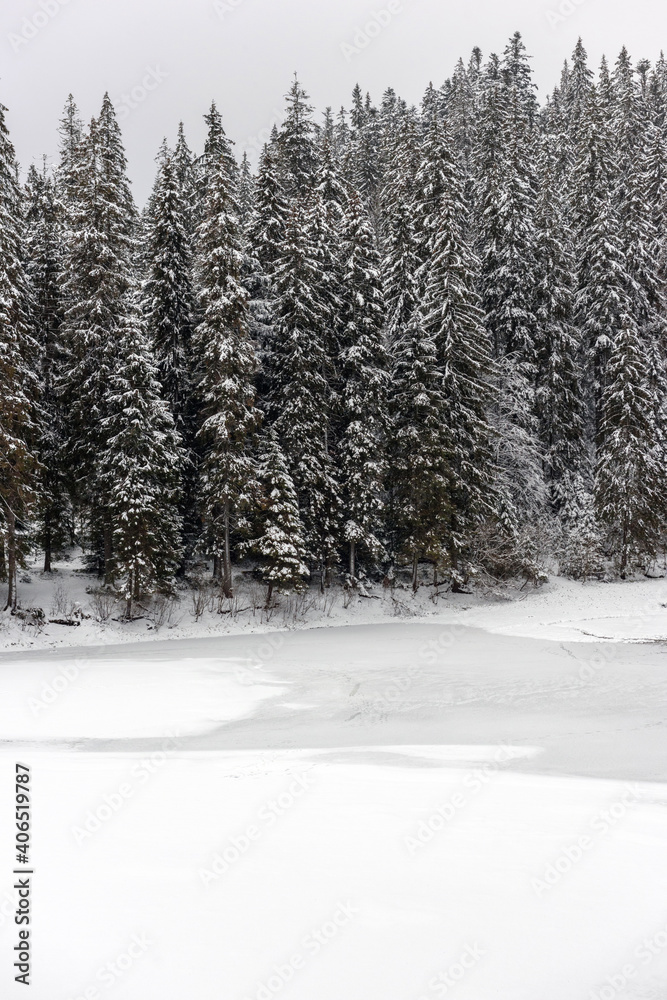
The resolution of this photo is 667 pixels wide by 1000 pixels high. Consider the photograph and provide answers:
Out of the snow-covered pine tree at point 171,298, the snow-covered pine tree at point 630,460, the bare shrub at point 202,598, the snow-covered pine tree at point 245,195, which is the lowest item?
the bare shrub at point 202,598

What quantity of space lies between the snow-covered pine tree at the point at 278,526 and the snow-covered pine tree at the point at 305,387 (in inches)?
34.5

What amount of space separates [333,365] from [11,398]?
12.7 meters

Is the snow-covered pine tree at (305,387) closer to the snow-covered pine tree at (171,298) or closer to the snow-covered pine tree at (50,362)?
the snow-covered pine tree at (171,298)

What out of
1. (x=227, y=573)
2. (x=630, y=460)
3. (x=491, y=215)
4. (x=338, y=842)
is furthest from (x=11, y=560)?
(x=630, y=460)

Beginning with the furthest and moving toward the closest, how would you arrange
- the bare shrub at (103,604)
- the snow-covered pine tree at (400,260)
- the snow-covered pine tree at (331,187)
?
the snow-covered pine tree at (331,187), the snow-covered pine tree at (400,260), the bare shrub at (103,604)

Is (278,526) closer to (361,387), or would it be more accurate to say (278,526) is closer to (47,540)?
(361,387)

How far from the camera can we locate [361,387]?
29.0 m

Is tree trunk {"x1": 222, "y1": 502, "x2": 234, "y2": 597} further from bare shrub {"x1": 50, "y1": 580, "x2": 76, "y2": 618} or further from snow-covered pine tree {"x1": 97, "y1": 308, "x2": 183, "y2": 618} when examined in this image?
bare shrub {"x1": 50, "y1": 580, "x2": 76, "y2": 618}

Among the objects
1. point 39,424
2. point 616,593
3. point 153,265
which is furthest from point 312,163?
point 616,593

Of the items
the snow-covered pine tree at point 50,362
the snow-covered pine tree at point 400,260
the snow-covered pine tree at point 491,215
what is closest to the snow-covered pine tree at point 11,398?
the snow-covered pine tree at point 50,362

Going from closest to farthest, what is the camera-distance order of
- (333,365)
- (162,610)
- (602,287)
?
(162,610)
(333,365)
(602,287)

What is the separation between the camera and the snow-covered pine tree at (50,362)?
27.9 metres

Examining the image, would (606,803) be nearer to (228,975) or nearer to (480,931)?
(480,931)

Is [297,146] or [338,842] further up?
[297,146]
